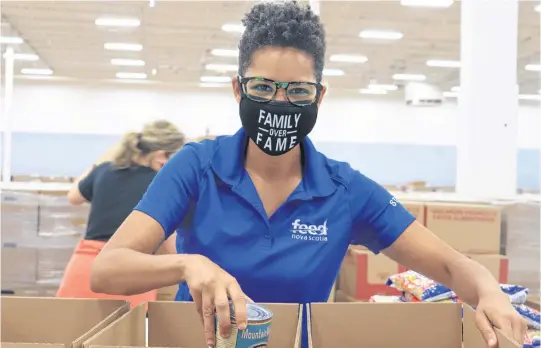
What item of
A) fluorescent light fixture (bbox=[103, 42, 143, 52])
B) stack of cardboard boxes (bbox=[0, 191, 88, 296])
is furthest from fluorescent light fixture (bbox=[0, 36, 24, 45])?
stack of cardboard boxes (bbox=[0, 191, 88, 296])

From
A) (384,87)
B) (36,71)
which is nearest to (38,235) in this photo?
(36,71)

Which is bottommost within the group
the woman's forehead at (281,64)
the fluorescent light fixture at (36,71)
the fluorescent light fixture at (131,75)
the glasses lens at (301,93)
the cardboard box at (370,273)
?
the cardboard box at (370,273)

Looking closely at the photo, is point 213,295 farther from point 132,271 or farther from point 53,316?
point 53,316

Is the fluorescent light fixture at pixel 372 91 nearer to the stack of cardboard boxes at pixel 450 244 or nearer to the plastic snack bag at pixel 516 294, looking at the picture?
the stack of cardboard boxes at pixel 450 244

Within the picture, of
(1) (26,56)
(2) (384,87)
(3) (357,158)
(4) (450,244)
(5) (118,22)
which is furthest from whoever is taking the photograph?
(3) (357,158)

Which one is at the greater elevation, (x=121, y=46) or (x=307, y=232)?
(x=121, y=46)

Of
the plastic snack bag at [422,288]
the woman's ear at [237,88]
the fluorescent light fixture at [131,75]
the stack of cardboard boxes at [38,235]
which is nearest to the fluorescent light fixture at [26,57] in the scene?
the fluorescent light fixture at [131,75]

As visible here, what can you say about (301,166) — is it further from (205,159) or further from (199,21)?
(199,21)

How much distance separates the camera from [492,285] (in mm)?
1151

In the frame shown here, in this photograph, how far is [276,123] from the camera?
1287 mm

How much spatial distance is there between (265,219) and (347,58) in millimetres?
10656

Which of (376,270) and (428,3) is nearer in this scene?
(376,270)

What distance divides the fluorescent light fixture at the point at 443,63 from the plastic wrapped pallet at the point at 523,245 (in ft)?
28.3

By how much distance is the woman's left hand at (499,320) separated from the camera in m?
1.03
